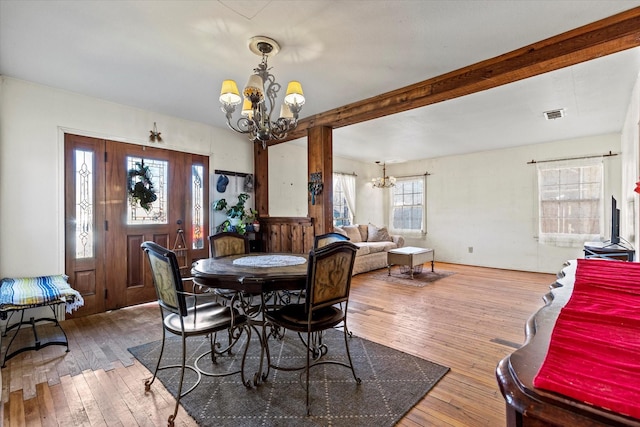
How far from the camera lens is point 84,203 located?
3502 mm

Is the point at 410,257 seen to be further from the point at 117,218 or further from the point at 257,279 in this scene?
the point at 117,218

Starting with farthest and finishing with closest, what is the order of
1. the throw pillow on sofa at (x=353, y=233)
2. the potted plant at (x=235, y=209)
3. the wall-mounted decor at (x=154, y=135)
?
the throw pillow on sofa at (x=353, y=233) < the potted plant at (x=235, y=209) < the wall-mounted decor at (x=154, y=135)

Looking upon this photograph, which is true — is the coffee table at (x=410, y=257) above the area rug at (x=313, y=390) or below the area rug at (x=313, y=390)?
above

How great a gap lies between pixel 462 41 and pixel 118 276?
448 centimetres

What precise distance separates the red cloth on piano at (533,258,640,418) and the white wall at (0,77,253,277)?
14.1 feet

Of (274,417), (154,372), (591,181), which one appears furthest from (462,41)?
(591,181)

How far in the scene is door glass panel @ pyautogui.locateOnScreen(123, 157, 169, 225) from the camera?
3.84 meters

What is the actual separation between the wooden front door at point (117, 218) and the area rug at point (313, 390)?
148cm

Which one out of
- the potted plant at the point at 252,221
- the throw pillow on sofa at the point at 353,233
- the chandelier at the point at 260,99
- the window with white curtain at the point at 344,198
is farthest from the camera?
the window with white curtain at the point at 344,198

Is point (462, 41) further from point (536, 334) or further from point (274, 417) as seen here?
point (274, 417)

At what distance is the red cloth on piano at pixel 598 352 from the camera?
0.54m

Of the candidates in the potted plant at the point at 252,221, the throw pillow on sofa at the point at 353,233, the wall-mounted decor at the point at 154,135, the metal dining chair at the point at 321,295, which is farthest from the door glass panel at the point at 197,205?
the throw pillow on sofa at the point at 353,233

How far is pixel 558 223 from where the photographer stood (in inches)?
224

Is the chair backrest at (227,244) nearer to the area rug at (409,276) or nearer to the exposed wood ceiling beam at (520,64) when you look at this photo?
the exposed wood ceiling beam at (520,64)
